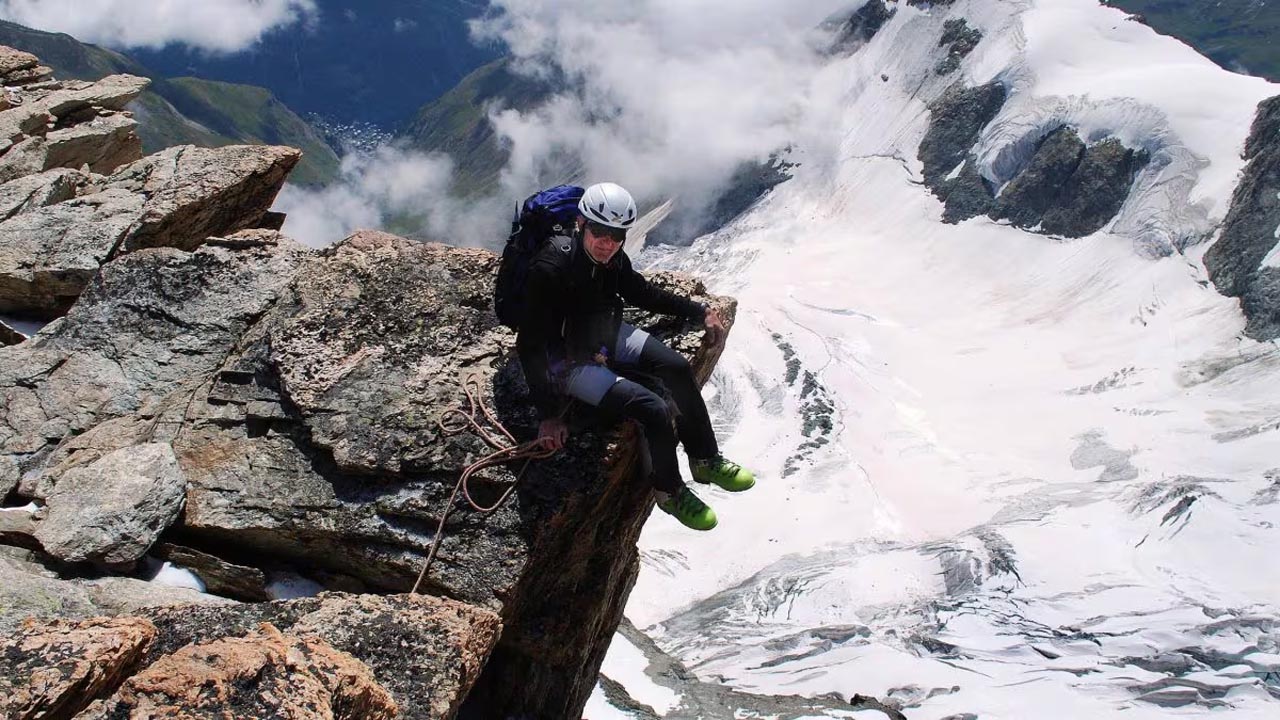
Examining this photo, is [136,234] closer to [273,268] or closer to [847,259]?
[273,268]

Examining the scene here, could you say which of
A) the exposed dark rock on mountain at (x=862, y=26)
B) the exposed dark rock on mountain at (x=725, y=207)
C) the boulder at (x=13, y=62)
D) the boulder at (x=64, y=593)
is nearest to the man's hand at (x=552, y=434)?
the boulder at (x=64, y=593)

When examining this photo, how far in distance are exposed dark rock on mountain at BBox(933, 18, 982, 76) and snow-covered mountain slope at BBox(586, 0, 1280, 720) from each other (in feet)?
10.9

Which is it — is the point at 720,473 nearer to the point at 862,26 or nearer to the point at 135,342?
the point at 135,342

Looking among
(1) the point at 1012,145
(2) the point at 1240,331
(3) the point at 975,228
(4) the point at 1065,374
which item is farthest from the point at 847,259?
(2) the point at 1240,331

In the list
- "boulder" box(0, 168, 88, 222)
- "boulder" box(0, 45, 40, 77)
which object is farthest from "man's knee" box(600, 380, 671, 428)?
"boulder" box(0, 45, 40, 77)

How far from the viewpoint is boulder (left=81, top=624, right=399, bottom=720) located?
5.78 meters

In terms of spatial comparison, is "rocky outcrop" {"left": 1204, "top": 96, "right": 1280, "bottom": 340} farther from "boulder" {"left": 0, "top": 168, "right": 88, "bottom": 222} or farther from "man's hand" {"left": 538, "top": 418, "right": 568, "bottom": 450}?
"boulder" {"left": 0, "top": 168, "right": 88, "bottom": 222}

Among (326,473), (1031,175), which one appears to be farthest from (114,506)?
(1031,175)

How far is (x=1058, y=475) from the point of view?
7925 centimetres

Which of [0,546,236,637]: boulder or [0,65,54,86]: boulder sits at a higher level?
[0,546,236,637]: boulder

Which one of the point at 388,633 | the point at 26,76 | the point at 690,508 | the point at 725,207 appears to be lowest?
the point at 725,207

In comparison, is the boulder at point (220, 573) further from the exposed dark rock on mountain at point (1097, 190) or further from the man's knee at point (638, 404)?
the exposed dark rock on mountain at point (1097, 190)

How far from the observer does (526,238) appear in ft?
33.8

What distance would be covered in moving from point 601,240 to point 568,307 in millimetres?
915
